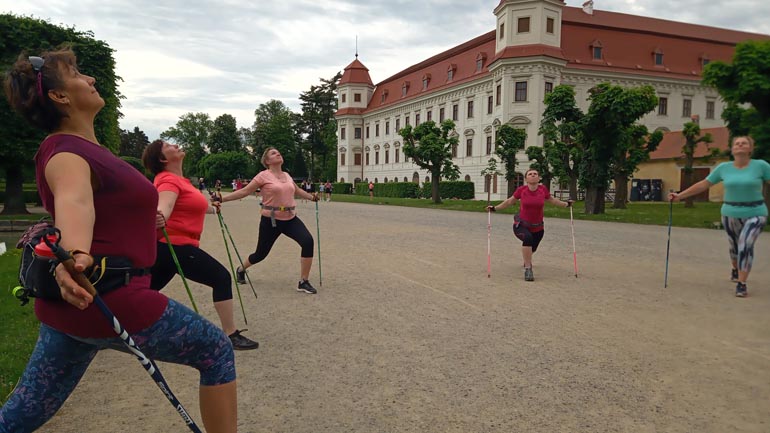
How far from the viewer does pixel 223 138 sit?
114375 mm

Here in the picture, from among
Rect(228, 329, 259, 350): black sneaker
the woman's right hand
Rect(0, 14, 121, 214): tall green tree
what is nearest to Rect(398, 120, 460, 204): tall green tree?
Rect(0, 14, 121, 214): tall green tree

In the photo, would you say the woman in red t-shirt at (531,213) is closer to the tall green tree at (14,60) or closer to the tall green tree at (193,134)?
the tall green tree at (14,60)

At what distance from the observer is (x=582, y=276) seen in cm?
874

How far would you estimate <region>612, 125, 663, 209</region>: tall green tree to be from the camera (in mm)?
25156

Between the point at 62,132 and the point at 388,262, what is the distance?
836cm

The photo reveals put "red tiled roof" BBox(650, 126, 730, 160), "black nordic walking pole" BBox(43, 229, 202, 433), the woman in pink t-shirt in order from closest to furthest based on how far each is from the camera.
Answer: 1. "black nordic walking pole" BBox(43, 229, 202, 433)
2. the woman in pink t-shirt
3. "red tiled roof" BBox(650, 126, 730, 160)

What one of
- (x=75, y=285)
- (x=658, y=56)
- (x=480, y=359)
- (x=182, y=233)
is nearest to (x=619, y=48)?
(x=658, y=56)

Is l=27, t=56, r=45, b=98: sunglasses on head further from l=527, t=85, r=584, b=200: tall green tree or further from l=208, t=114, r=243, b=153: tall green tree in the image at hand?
l=208, t=114, r=243, b=153: tall green tree

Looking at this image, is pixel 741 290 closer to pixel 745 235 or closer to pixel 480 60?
pixel 745 235

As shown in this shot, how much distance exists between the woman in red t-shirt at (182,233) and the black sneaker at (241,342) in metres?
0.22

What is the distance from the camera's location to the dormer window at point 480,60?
56.6 m

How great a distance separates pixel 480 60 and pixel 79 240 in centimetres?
5871

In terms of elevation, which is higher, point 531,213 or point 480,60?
point 480,60

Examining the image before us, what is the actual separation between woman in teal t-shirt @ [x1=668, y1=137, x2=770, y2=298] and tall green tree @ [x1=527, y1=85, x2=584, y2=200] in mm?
18535
